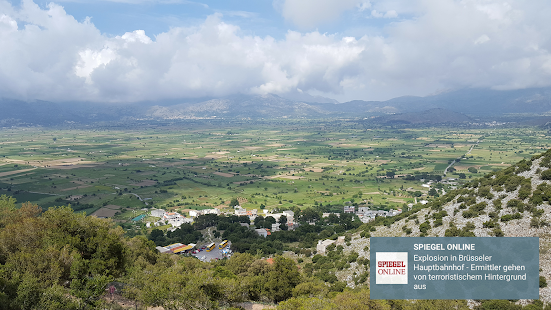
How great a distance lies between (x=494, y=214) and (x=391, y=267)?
17.3m

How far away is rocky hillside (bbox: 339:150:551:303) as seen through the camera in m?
28.5

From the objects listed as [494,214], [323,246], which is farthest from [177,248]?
[494,214]

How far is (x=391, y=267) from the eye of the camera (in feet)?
67.6

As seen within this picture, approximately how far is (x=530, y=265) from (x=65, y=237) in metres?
33.4

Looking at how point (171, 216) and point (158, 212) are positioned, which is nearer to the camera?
point (171, 216)

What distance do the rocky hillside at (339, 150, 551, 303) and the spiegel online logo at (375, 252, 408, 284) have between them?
406 inches

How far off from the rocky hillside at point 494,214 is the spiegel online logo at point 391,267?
1030 centimetres

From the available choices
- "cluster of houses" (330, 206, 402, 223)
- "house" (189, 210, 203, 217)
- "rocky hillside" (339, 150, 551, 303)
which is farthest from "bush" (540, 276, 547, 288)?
"house" (189, 210, 203, 217)

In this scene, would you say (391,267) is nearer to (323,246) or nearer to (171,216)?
(323,246)

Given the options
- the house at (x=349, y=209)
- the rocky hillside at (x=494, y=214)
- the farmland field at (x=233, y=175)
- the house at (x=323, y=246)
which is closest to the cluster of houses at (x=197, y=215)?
the farmland field at (x=233, y=175)

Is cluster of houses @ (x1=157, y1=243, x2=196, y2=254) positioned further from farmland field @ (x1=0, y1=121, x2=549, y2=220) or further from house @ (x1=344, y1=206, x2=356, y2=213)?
house @ (x1=344, y1=206, x2=356, y2=213)

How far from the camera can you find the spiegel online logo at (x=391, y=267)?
2023 centimetres

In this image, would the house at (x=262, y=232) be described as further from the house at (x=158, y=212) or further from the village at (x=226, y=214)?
the house at (x=158, y=212)

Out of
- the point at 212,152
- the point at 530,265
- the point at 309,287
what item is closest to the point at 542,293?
the point at 530,265
